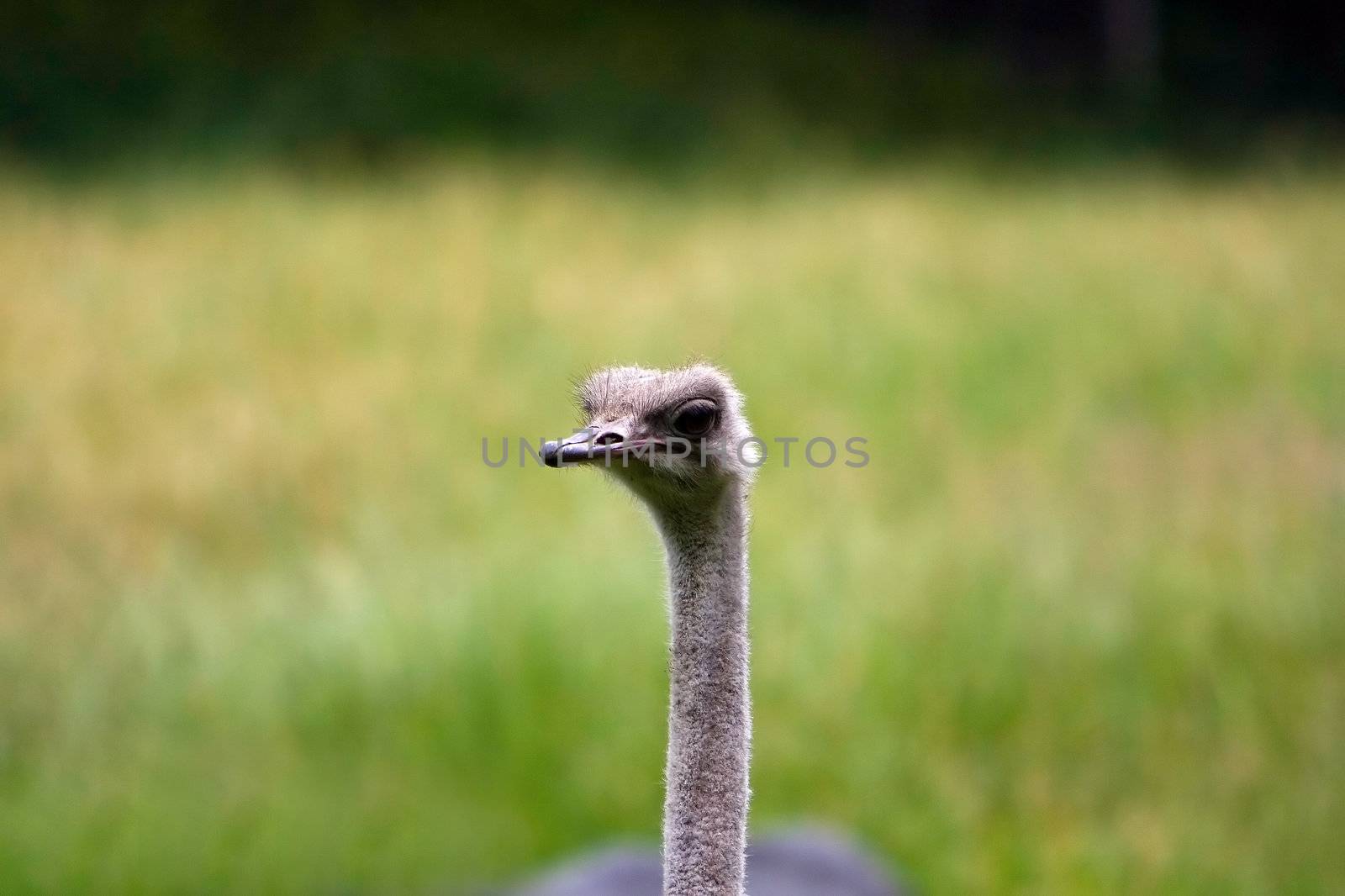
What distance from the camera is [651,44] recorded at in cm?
1408

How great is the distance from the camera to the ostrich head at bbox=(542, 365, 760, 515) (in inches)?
56.9

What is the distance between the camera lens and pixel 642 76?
43.2 feet

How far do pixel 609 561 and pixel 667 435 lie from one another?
12.8ft

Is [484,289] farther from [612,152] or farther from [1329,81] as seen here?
[1329,81]

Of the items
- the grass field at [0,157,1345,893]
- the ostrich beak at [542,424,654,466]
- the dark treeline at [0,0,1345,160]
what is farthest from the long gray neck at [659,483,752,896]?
the dark treeline at [0,0,1345,160]

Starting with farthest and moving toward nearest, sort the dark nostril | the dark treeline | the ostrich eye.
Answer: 1. the dark treeline
2. the ostrich eye
3. the dark nostril

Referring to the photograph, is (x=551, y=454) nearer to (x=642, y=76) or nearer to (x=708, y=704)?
(x=708, y=704)

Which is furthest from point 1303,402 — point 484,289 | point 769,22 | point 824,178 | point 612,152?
point 769,22

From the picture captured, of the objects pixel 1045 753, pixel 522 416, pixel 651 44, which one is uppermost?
pixel 651 44

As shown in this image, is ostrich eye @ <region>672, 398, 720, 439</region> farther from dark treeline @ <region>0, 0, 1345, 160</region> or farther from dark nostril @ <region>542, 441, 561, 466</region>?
dark treeline @ <region>0, 0, 1345, 160</region>

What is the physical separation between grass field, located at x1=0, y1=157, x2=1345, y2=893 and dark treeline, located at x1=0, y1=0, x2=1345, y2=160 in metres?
2.45

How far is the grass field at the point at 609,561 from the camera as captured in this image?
428cm

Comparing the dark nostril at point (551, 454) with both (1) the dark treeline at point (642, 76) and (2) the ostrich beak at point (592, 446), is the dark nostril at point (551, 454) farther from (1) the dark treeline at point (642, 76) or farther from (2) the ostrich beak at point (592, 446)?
(1) the dark treeline at point (642, 76)

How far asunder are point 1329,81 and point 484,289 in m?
8.57
